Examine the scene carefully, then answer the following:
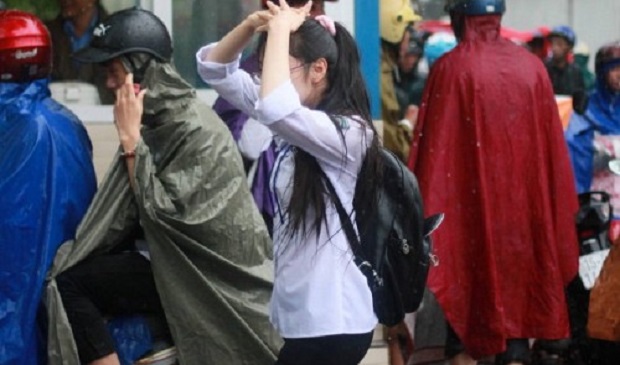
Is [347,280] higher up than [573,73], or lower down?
higher up

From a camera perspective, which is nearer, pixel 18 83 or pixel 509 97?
pixel 18 83

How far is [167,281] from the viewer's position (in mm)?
6500

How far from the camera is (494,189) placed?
7809 mm

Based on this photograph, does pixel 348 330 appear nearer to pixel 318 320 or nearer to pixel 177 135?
pixel 318 320

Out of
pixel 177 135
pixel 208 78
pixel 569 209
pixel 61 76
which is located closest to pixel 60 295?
pixel 177 135

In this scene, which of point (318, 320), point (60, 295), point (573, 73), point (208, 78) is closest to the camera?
point (318, 320)

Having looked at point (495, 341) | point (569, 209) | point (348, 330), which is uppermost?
point (348, 330)

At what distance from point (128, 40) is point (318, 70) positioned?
190cm

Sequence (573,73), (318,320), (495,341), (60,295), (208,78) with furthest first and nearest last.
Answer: (573,73) < (495,341) < (60,295) < (208,78) < (318,320)

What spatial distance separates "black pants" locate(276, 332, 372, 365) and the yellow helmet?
15.3ft

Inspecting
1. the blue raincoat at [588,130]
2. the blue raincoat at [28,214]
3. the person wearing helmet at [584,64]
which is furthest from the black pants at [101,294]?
the person wearing helmet at [584,64]

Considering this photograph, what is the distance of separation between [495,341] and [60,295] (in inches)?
93.3

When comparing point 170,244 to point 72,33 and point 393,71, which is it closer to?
A: point 72,33

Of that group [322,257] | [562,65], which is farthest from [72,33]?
[562,65]
